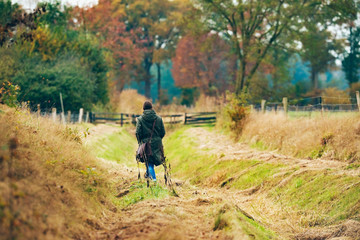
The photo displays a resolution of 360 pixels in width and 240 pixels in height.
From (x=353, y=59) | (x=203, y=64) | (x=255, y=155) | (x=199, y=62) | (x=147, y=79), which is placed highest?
(x=199, y=62)

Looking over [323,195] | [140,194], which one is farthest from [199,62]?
[140,194]

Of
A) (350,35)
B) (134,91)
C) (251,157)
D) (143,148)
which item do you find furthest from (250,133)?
(350,35)

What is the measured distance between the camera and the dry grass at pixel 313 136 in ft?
37.5

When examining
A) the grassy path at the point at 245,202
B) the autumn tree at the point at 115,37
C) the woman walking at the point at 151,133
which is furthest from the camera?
the autumn tree at the point at 115,37

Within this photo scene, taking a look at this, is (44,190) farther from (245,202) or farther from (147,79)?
(147,79)

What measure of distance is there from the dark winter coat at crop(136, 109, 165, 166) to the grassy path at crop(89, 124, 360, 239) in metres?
0.78

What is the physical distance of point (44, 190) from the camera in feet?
17.9

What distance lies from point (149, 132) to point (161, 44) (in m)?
48.7

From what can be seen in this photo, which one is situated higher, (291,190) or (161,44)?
(161,44)

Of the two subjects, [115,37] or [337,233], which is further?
[115,37]

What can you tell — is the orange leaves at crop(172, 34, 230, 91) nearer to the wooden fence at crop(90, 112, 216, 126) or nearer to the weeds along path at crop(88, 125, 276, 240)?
the wooden fence at crop(90, 112, 216, 126)

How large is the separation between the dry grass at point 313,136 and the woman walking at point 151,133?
485 centimetres

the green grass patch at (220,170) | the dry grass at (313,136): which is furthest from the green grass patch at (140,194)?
the dry grass at (313,136)

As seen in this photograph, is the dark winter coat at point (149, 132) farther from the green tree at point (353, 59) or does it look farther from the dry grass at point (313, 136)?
the green tree at point (353, 59)
